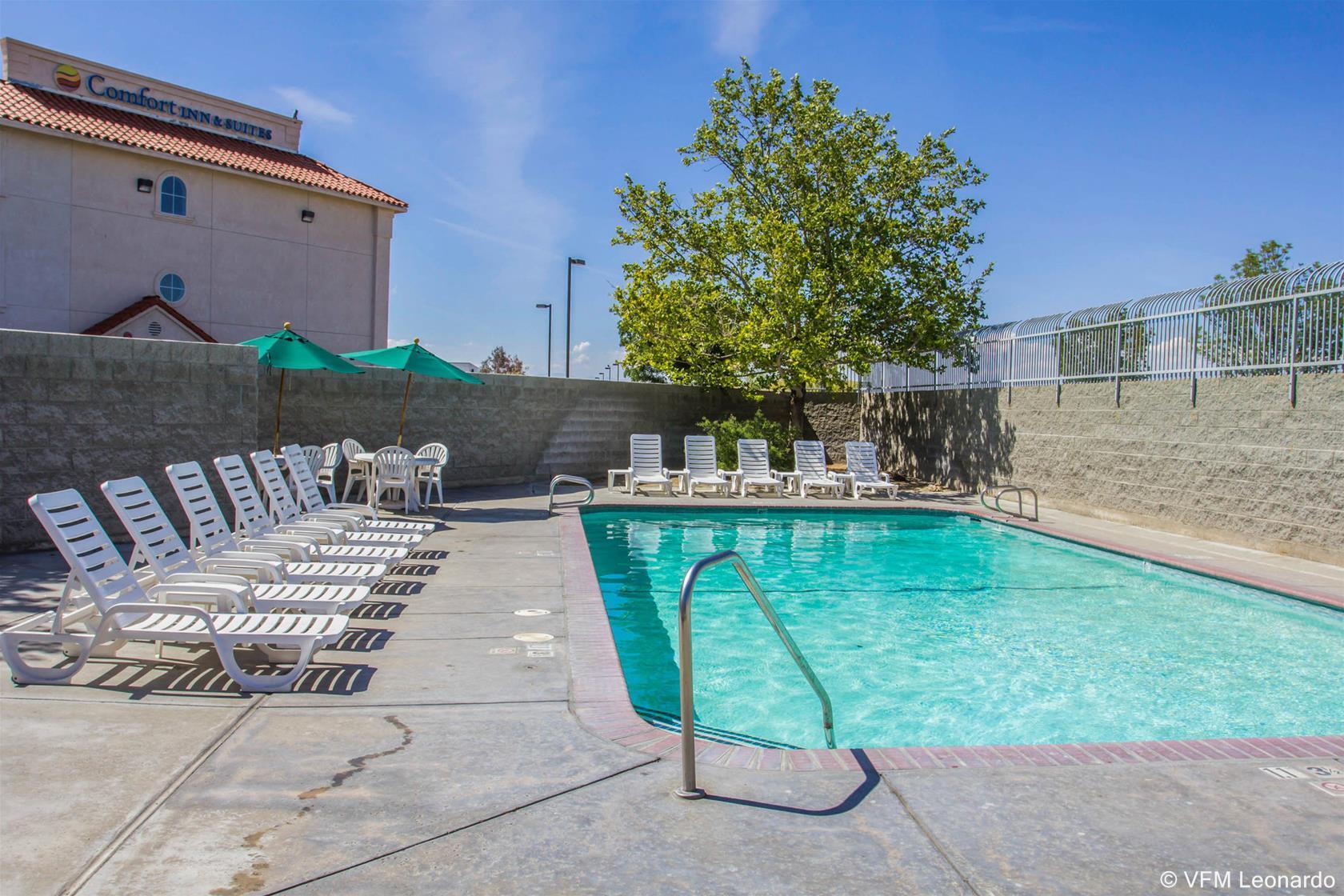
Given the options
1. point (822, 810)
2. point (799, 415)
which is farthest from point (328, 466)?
point (799, 415)

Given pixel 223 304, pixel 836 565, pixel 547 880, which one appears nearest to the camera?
pixel 547 880

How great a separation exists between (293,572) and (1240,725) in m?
6.45

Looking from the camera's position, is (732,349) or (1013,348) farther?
(732,349)

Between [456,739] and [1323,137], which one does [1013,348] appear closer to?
[1323,137]

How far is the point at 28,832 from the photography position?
2988mm

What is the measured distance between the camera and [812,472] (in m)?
17.7

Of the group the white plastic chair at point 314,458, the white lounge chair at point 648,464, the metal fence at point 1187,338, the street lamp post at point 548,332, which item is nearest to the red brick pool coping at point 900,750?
the white plastic chair at point 314,458

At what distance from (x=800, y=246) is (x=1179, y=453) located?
751cm

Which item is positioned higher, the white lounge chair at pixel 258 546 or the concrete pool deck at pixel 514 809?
the white lounge chair at pixel 258 546

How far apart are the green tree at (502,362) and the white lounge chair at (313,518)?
59.3m

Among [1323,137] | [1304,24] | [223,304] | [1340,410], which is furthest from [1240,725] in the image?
[223,304]

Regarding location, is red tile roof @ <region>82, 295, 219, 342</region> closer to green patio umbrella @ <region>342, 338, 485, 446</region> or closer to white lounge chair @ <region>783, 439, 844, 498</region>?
green patio umbrella @ <region>342, 338, 485, 446</region>

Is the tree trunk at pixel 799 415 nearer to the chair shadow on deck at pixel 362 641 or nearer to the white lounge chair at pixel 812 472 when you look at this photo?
the white lounge chair at pixel 812 472

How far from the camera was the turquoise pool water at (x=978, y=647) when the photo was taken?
237 inches
